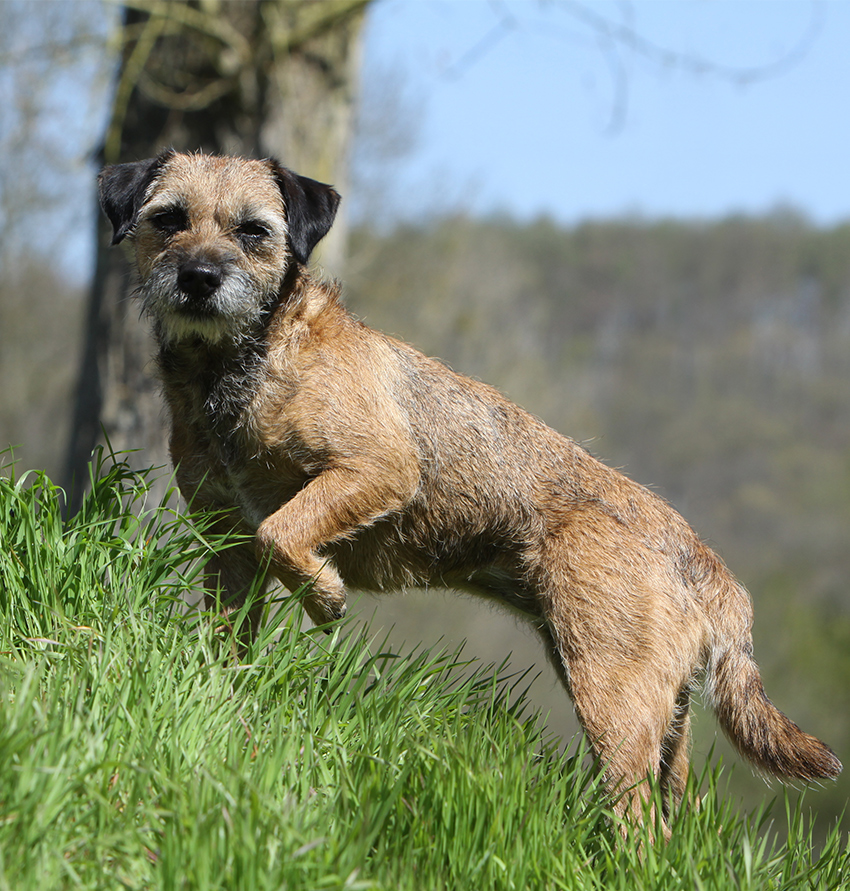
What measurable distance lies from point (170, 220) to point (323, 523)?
1928 millimetres

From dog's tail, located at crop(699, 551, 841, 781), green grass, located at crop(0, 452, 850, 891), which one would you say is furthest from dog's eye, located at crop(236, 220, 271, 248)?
dog's tail, located at crop(699, 551, 841, 781)

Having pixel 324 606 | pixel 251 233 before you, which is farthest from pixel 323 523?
pixel 251 233

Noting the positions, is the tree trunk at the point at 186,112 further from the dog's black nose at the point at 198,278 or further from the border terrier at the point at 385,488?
the dog's black nose at the point at 198,278

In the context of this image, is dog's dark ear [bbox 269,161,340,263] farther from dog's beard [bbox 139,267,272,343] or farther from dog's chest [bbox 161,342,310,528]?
dog's chest [bbox 161,342,310,528]

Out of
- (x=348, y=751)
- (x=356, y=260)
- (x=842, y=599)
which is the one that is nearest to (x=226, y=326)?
(x=348, y=751)

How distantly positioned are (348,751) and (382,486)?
4.83 feet

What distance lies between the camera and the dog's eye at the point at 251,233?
487 cm

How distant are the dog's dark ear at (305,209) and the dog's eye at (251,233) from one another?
148 millimetres

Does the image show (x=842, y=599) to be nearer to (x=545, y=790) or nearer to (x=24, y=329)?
(x=24, y=329)

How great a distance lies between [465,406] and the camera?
5242 millimetres

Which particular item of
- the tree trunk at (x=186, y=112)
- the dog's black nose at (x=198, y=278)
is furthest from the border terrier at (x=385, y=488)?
the tree trunk at (x=186, y=112)

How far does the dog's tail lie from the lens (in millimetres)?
4547

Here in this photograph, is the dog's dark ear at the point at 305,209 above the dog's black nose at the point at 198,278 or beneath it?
above

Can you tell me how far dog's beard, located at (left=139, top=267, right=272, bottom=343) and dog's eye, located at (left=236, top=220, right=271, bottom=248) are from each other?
264 millimetres
